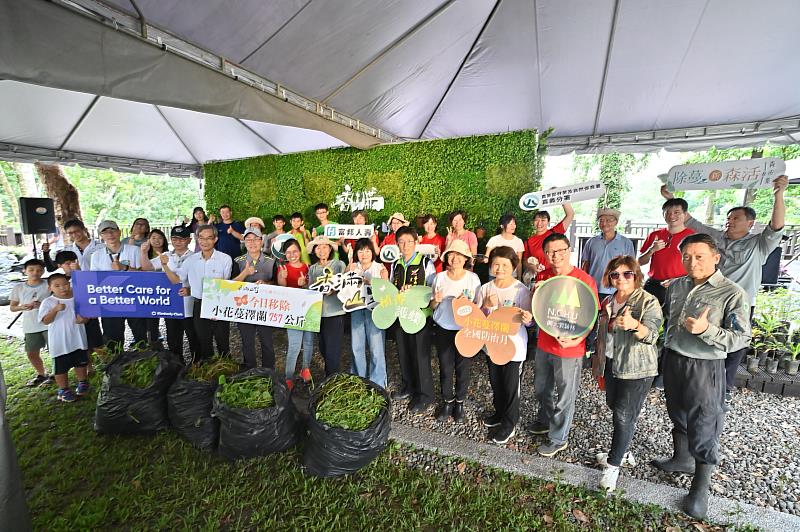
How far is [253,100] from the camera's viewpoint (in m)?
3.23

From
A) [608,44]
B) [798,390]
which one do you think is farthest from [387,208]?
[798,390]

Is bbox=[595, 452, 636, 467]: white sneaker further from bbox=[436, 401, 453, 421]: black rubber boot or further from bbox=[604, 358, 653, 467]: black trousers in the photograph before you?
bbox=[436, 401, 453, 421]: black rubber boot

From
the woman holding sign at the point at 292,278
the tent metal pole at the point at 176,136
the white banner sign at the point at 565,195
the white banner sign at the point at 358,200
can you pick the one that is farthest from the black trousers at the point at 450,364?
the tent metal pole at the point at 176,136

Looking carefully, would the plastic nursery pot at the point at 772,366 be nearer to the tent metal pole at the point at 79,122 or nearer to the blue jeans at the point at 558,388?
the blue jeans at the point at 558,388

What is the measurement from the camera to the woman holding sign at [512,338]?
2.66 meters

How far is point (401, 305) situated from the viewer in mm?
3059

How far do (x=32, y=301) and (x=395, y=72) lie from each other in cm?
484

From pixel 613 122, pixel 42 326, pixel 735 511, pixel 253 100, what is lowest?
pixel 735 511

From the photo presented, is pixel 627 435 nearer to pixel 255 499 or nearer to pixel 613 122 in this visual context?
pixel 255 499

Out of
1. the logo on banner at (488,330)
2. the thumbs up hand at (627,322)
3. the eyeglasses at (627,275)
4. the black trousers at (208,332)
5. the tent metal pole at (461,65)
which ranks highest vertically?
the tent metal pole at (461,65)

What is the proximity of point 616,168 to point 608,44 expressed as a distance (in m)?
15.9

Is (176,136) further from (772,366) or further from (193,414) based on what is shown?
(772,366)

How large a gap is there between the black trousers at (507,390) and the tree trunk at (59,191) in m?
10.7

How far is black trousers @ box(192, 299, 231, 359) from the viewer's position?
12.0 ft
